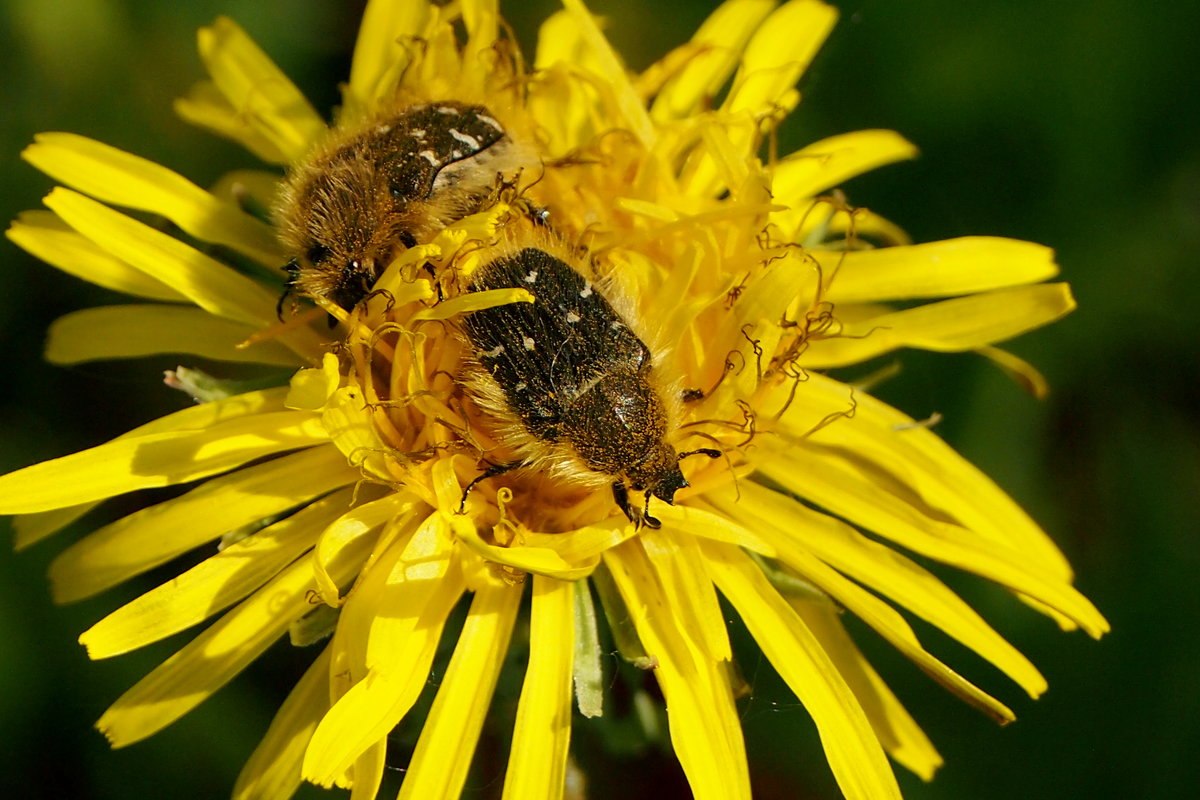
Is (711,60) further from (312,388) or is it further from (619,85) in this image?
(312,388)

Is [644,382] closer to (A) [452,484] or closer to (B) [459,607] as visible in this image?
(A) [452,484]

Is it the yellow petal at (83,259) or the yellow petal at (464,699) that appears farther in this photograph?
the yellow petal at (83,259)

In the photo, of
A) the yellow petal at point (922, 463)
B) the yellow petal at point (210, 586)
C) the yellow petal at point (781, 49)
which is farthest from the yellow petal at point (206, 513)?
the yellow petal at point (781, 49)

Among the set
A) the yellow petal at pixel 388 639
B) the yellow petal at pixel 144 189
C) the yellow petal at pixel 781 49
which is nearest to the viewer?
the yellow petal at pixel 388 639

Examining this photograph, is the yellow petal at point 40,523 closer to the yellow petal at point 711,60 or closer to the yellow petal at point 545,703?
the yellow petal at point 545,703

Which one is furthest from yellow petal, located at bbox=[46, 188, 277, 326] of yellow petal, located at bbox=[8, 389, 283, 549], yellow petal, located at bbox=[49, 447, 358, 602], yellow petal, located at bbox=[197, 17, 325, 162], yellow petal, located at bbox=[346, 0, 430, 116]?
yellow petal, located at bbox=[346, 0, 430, 116]

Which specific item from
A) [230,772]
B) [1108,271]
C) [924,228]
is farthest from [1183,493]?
[230,772]
